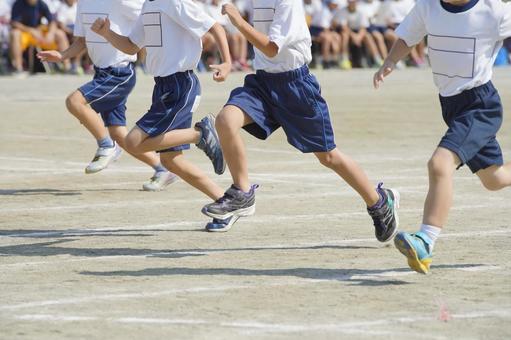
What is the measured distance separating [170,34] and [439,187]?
9.51 feet

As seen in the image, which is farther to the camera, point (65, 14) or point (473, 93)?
point (65, 14)

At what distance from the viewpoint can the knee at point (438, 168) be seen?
7.13 metres

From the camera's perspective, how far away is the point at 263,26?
27.6 ft

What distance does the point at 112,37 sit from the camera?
9.20m

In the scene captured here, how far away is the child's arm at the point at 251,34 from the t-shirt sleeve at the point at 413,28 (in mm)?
819

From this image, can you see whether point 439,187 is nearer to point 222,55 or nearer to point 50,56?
point 222,55

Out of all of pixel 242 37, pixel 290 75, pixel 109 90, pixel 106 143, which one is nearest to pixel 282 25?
pixel 290 75

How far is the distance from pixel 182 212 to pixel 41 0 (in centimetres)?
1551

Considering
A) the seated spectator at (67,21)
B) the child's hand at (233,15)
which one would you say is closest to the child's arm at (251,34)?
the child's hand at (233,15)

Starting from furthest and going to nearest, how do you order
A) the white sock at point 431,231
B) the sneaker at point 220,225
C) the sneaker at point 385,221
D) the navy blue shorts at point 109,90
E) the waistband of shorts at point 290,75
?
1. the navy blue shorts at point 109,90
2. the sneaker at point 220,225
3. the waistband of shorts at point 290,75
4. the sneaker at point 385,221
5. the white sock at point 431,231

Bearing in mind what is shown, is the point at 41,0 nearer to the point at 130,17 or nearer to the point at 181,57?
the point at 130,17

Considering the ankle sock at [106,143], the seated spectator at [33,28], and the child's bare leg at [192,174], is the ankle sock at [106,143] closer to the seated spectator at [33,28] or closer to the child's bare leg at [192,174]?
the child's bare leg at [192,174]

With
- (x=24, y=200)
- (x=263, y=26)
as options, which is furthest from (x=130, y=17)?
(x=263, y=26)

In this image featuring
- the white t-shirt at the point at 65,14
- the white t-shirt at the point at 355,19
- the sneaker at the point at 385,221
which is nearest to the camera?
the sneaker at the point at 385,221
